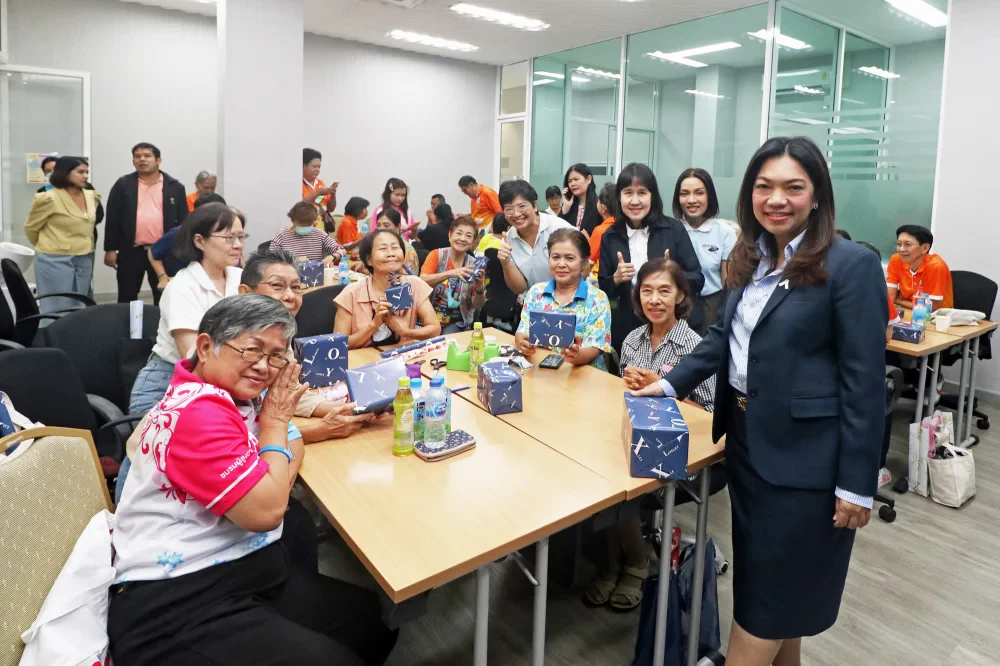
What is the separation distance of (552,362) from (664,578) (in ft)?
3.81

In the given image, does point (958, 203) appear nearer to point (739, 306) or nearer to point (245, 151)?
point (739, 306)

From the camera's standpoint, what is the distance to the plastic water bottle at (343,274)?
4.39 m

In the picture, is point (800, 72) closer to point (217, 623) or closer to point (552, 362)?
point (552, 362)

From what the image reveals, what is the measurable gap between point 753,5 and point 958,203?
117 inches

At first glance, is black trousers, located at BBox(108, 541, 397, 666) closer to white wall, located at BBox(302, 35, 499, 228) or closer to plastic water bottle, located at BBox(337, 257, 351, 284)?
plastic water bottle, located at BBox(337, 257, 351, 284)

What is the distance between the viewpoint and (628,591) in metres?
2.38

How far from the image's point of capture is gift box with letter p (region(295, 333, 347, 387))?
2307 millimetres

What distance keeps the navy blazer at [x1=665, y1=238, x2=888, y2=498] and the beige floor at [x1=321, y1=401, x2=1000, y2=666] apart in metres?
1.03

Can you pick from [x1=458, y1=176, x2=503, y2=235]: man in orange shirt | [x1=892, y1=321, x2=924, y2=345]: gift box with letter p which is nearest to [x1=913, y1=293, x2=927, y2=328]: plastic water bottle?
[x1=892, y1=321, x2=924, y2=345]: gift box with letter p

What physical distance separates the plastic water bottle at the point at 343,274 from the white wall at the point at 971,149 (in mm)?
4830

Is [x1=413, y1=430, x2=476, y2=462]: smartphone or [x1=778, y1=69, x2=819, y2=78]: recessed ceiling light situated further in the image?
[x1=778, y1=69, x2=819, y2=78]: recessed ceiling light

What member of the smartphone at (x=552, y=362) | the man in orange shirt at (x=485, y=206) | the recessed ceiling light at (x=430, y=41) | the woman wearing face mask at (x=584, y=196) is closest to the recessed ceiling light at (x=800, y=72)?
the woman wearing face mask at (x=584, y=196)

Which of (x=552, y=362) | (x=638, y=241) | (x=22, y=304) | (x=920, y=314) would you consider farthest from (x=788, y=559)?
(x=22, y=304)

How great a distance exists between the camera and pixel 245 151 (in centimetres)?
508
